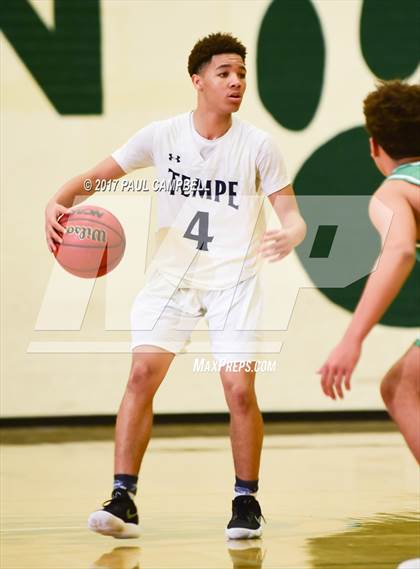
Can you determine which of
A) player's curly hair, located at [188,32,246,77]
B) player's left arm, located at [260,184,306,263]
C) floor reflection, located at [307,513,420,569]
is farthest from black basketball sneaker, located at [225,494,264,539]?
player's curly hair, located at [188,32,246,77]

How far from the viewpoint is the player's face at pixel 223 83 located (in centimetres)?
514

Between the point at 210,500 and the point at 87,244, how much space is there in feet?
5.04

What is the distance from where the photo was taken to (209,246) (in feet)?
17.1

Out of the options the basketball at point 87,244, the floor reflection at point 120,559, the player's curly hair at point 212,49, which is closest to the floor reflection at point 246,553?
the floor reflection at point 120,559

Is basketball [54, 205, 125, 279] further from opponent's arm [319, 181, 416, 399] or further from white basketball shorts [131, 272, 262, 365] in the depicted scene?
opponent's arm [319, 181, 416, 399]

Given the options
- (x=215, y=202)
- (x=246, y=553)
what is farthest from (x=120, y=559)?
(x=215, y=202)

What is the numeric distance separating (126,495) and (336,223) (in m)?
4.13

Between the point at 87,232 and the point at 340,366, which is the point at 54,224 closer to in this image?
the point at 87,232

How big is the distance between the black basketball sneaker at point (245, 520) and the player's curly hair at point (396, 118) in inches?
69.4

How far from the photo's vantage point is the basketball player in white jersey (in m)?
5.02

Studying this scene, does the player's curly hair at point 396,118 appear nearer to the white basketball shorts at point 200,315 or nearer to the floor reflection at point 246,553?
the white basketball shorts at point 200,315

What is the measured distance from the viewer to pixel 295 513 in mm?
5566

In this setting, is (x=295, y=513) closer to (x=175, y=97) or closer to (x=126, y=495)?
(x=126, y=495)

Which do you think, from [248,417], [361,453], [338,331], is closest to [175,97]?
[338,331]
